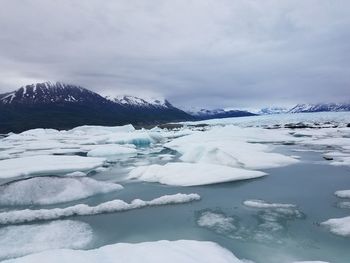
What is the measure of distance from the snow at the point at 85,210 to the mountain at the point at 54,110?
93.7 meters

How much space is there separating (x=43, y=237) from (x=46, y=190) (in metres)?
3.21

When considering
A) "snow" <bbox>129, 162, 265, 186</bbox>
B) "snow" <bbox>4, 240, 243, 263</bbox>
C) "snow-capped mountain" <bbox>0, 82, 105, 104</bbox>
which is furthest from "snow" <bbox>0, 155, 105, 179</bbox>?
"snow-capped mountain" <bbox>0, 82, 105, 104</bbox>

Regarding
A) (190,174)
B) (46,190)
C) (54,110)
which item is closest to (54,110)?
(54,110)

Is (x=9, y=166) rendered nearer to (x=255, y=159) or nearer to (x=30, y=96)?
(x=255, y=159)

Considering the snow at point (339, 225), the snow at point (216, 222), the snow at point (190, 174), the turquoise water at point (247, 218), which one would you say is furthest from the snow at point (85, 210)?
the snow at point (339, 225)

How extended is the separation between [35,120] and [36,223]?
117398 mm

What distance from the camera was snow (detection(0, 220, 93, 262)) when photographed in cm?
604

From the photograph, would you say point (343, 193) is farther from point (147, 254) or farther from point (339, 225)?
point (147, 254)

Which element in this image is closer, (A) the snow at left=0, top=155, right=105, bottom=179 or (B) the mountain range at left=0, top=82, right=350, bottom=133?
(A) the snow at left=0, top=155, right=105, bottom=179

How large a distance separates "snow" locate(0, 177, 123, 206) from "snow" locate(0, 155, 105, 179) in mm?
3703

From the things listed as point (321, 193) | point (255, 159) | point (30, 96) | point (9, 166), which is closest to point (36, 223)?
point (321, 193)

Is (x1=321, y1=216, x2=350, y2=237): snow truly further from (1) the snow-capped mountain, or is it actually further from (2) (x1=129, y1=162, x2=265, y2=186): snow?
(1) the snow-capped mountain

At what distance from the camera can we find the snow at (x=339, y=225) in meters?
6.57

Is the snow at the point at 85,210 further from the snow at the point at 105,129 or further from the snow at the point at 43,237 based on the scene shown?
the snow at the point at 105,129
